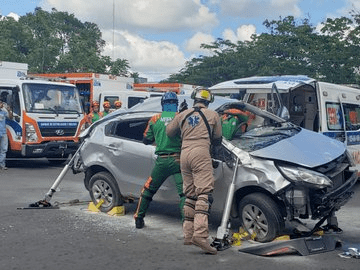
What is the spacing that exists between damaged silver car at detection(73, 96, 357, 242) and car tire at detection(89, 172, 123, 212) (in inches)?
0.6

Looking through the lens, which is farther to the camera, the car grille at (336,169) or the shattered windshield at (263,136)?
the shattered windshield at (263,136)

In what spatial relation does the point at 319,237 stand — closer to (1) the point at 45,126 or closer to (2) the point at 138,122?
(2) the point at 138,122

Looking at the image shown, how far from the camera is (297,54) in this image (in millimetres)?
28828

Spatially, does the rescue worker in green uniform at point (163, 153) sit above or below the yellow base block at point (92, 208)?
above

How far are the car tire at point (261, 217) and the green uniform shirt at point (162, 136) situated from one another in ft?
3.42

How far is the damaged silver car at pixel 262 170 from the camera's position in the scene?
21.0ft

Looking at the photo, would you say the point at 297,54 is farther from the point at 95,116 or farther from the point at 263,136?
the point at 263,136

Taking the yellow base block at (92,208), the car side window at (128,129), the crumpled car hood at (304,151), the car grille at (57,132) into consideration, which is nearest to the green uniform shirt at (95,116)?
the car grille at (57,132)

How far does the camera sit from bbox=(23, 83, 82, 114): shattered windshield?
1440 centimetres

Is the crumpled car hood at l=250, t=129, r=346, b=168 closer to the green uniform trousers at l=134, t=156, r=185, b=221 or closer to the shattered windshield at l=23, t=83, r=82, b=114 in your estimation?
the green uniform trousers at l=134, t=156, r=185, b=221

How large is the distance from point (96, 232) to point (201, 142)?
6.18ft

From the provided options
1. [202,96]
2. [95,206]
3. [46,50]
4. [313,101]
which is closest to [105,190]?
[95,206]

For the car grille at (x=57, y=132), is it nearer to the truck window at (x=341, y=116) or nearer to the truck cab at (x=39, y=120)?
the truck cab at (x=39, y=120)

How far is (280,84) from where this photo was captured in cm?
1021
